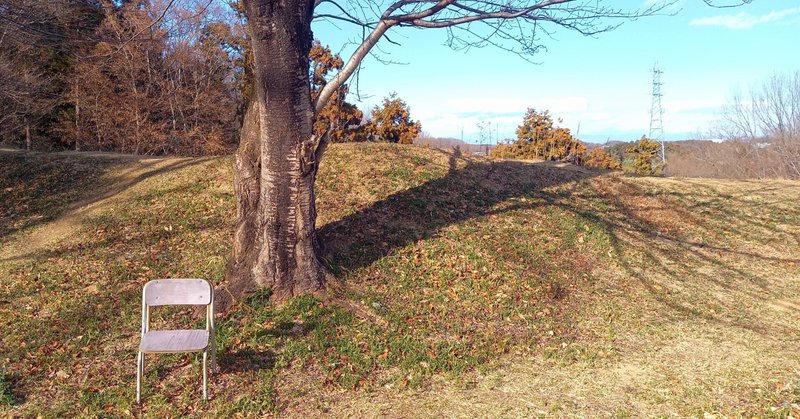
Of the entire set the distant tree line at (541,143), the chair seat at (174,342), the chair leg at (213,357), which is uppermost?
the distant tree line at (541,143)

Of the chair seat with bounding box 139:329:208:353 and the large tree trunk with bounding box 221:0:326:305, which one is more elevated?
the large tree trunk with bounding box 221:0:326:305

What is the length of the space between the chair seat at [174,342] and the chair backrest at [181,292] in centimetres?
27

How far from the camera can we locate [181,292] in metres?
4.63

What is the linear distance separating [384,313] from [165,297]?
2508 millimetres

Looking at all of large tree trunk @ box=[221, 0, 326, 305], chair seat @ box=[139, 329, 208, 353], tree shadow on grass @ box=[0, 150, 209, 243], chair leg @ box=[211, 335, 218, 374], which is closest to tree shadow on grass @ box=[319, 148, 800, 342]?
large tree trunk @ box=[221, 0, 326, 305]

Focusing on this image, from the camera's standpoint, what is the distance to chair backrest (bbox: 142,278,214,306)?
4.59 metres

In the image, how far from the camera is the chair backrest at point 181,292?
459cm

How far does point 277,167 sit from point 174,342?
2405mm

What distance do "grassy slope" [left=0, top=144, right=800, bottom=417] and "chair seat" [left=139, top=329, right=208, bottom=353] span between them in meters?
0.48

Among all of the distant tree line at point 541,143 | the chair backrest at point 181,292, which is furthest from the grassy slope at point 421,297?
the distant tree line at point 541,143

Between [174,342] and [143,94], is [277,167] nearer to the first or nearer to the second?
[174,342]

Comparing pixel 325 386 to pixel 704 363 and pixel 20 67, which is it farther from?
pixel 20 67

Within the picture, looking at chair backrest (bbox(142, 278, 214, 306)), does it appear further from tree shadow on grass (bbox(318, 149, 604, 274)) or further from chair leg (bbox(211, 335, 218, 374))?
tree shadow on grass (bbox(318, 149, 604, 274))

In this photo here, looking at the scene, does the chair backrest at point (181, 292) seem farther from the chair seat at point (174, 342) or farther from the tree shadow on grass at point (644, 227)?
the tree shadow on grass at point (644, 227)
